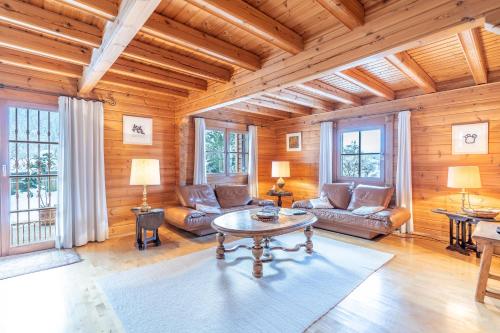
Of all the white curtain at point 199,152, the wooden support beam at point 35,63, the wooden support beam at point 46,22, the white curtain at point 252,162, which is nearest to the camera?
the wooden support beam at point 46,22

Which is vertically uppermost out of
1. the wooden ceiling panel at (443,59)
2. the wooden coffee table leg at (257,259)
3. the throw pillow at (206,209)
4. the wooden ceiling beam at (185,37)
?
the wooden ceiling panel at (443,59)

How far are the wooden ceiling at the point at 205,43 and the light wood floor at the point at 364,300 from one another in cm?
227

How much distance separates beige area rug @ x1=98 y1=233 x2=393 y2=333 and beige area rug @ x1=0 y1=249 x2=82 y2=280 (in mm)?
936

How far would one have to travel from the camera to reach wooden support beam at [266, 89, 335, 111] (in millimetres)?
4083

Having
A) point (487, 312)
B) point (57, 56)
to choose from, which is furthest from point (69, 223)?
point (487, 312)

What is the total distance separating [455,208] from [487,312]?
219 centimetres

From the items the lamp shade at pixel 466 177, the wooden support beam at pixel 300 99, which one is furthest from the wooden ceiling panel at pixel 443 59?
the wooden support beam at pixel 300 99

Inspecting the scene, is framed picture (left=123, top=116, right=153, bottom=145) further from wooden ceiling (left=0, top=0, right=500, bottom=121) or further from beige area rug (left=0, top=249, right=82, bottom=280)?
beige area rug (left=0, top=249, right=82, bottom=280)

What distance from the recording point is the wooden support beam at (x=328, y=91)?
3.65 metres

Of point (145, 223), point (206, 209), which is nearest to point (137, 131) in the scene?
point (145, 223)

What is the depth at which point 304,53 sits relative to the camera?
2547mm

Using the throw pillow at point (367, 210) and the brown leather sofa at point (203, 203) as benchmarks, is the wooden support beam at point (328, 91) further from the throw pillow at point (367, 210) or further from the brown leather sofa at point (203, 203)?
the brown leather sofa at point (203, 203)

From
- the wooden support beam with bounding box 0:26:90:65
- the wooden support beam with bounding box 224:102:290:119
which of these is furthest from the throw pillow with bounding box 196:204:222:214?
the wooden support beam with bounding box 0:26:90:65

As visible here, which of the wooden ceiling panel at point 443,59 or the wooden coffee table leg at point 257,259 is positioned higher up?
the wooden ceiling panel at point 443,59
